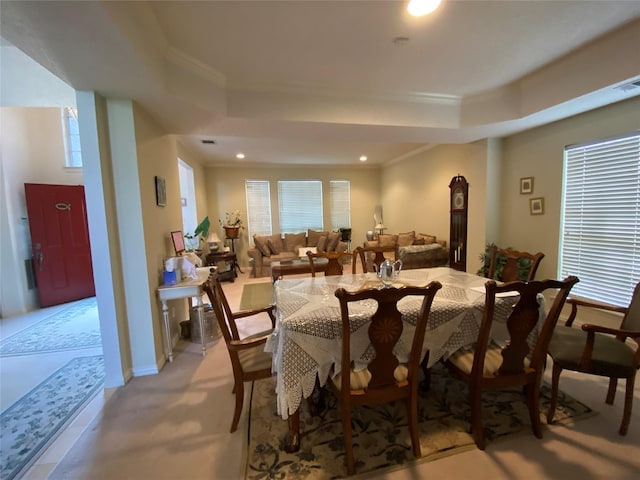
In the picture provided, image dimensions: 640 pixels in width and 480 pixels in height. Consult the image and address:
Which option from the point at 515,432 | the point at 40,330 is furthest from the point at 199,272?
the point at 515,432

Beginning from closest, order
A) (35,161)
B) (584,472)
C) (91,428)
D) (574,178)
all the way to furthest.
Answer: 1. (584,472)
2. (91,428)
3. (574,178)
4. (35,161)

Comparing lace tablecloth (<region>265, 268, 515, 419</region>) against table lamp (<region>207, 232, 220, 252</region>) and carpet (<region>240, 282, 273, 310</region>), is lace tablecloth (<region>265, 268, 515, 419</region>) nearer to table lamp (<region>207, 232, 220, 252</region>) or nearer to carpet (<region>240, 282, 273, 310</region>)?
carpet (<region>240, 282, 273, 310</region>)

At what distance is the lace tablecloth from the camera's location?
1447 mm

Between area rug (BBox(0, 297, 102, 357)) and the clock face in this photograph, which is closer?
area rug (BBox(0, 297, 102, 357))

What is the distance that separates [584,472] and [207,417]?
2.17m

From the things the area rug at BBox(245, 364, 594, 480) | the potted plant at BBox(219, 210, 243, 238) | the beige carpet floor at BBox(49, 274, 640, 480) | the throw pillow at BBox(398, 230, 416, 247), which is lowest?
the beige carpet floor at BBox(49, 274, 640, 480)

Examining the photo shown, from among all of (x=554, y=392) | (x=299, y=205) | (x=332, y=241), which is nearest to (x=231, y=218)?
(x=299, y=205)

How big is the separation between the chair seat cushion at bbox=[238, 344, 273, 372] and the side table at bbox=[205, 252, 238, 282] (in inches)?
156

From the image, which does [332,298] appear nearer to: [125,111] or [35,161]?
[125,111]

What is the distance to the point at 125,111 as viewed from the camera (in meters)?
2.20

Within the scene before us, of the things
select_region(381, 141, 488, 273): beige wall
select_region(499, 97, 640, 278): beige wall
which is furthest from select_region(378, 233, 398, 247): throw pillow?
select_region(499, 97, 640, 278): beige wall

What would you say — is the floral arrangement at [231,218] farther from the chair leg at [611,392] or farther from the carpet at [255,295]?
the chair leg at [611,392]

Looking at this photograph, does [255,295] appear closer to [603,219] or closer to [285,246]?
[285,246]

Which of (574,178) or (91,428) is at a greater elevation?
(574,178)
